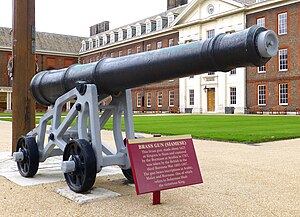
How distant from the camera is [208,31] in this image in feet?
124

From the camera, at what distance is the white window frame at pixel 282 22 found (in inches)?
1243

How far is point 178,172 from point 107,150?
1454 millimetres

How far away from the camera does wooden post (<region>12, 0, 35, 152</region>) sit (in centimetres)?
745

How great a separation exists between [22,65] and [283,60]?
2784 cm

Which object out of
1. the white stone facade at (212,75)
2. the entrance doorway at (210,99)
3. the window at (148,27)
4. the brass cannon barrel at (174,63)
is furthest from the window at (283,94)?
the brass cannon barrel at (174,63)

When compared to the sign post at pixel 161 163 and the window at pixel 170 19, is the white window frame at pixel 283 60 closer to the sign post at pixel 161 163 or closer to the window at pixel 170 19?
the window at pixel 170 19

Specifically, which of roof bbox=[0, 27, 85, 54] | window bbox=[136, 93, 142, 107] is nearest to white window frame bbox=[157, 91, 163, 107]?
window bbox=[136, 93, 142, 107]

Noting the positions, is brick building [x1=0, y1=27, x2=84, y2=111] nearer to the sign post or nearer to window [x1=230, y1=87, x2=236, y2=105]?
window [x1=230, y1=87, x2=236, y2=105]

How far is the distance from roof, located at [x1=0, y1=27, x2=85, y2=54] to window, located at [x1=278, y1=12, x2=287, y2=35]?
33.8 metres

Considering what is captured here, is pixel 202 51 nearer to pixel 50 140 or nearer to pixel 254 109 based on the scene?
pixel 50 140

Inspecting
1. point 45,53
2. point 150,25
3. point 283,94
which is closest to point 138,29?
point 150,25

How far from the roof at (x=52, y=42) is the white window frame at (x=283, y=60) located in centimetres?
3402

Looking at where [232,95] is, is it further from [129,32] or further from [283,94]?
[129,32]

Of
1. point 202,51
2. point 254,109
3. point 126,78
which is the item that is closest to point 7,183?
point 126,78
